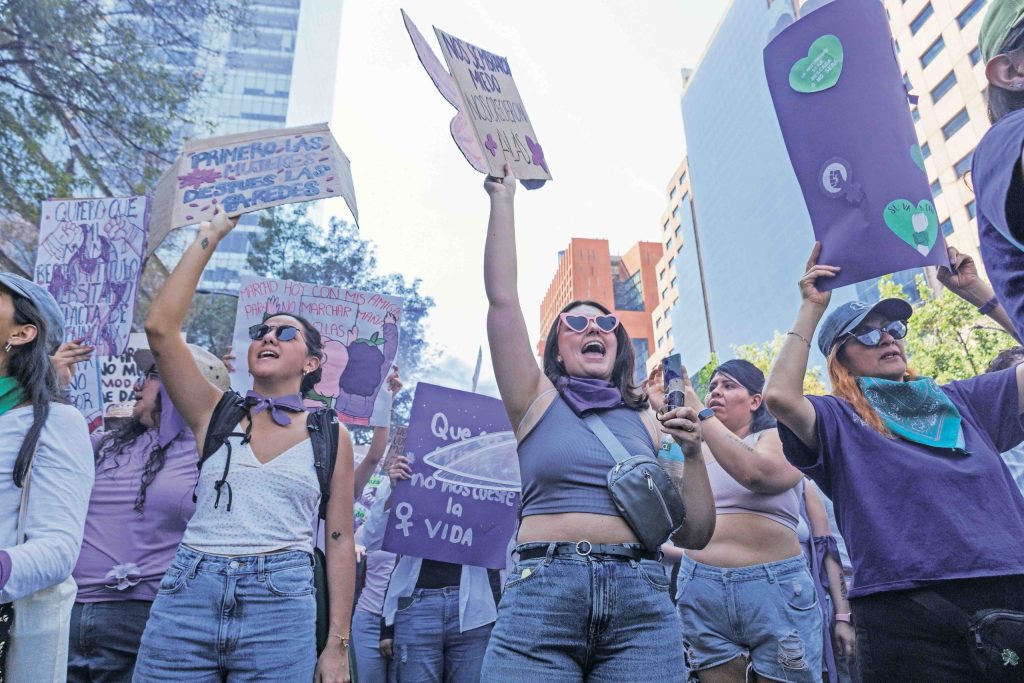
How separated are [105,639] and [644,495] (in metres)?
2.35

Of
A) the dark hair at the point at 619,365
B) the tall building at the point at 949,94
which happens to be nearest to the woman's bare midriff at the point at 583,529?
the dark hair at the point at 619,365

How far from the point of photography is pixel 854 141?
2686mm

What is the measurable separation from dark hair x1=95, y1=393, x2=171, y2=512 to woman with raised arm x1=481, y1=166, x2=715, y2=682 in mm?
1793

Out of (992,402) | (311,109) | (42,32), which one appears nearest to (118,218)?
(992,402)

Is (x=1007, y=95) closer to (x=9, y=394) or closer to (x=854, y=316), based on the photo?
(x=854, y=316)

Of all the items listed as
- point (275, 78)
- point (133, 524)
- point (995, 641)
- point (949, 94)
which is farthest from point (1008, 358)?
point (275, 78)

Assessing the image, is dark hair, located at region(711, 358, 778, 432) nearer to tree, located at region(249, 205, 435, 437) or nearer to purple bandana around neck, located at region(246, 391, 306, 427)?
purple bandana around neck, located at region(246, 391, 306, 427)

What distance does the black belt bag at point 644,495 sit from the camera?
219 cm

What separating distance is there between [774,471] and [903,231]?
4.06 ft

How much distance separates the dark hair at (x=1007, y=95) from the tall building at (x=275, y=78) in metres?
56.9

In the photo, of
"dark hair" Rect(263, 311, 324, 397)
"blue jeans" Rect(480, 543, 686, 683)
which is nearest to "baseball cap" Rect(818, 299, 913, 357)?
"blue jeans" Rect(480, 543, 686, 683)

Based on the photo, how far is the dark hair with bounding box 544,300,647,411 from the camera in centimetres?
271

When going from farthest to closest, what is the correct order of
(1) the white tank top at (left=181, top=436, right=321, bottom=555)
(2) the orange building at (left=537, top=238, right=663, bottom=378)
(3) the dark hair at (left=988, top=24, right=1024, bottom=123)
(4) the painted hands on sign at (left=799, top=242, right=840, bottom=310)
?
1. (2) the orange building at (left=537, top=238, right=663, bottom=378)
2. (4) the painted hands on sign at (left=799, top=242, right=840, bottom=310)
3. (1) the white tank top at (left=181, top=436, right=321, bottom=555)
4. (3) the dark hair at (left=988, top=24, right=1024, bottom=123)

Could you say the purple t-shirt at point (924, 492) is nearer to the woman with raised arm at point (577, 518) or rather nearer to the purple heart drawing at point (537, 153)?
the woman with raised arm at point (577, 518)
